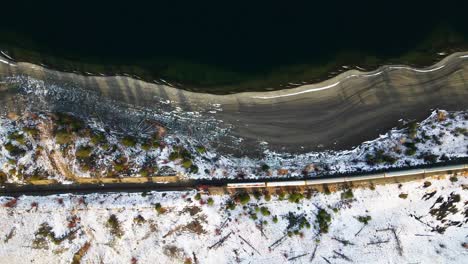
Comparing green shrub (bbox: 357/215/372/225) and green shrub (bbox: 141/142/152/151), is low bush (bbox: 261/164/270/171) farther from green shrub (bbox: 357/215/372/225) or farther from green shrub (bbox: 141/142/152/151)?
green shrub (bbox: 141/142/152/151)

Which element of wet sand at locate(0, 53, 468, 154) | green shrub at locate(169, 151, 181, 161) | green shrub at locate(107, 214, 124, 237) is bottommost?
green shrub at locate(107, 214, 124, 237)

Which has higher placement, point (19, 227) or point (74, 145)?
point (74, 145)

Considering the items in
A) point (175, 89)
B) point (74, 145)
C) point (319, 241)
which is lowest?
point (319, 241)

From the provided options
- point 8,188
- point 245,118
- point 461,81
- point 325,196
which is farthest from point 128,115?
point 461,81

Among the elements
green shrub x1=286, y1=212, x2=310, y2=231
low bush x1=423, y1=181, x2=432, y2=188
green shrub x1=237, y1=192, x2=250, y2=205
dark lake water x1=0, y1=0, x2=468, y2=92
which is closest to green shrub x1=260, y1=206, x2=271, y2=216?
green shrub x1=237, y1=192, x2=250, y2=205

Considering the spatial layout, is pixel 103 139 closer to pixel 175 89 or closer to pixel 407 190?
pixel 175 89

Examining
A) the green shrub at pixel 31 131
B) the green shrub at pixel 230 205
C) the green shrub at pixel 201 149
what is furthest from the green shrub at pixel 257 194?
the green shrub at pixel 31 131
